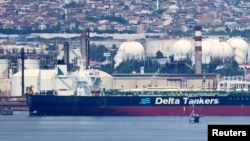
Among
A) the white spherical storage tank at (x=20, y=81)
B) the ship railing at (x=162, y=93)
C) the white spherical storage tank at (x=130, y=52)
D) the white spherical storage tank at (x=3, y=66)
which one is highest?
the white spherical storage tank at (x=130, y=52)

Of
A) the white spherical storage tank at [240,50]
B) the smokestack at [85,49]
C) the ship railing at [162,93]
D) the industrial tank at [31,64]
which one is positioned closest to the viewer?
the ship railing at [162,93]

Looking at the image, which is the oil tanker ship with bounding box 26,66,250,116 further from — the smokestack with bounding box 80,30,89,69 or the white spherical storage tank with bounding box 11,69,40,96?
the smokestack with bounding box 80,30,89,69

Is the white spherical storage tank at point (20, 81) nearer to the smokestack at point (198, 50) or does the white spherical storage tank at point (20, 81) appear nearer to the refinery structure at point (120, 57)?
the refinery structure at point (120, 57)

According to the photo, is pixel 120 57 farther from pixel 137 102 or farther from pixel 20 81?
pixel 137 102

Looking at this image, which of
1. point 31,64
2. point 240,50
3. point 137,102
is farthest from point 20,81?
point 240,50

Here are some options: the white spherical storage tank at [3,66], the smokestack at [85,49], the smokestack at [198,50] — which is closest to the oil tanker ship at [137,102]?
the smokestack at [85,49]

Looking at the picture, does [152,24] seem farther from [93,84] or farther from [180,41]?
[93,84]

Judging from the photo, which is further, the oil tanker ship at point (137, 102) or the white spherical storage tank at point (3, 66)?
the white spherical storage tank at point (3, 66)

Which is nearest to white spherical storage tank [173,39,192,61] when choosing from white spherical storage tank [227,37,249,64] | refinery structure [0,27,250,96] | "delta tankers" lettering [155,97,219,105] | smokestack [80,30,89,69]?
refinery structure [0,27,250,96]
